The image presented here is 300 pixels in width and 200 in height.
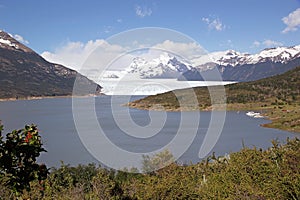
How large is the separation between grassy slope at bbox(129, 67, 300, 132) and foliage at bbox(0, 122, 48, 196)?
2473 inches

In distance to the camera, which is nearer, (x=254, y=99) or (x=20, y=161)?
(x=20, y=161)

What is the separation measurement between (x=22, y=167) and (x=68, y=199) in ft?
24.6

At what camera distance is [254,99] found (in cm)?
8769

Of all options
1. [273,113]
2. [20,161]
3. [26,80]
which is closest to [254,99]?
[273,113]

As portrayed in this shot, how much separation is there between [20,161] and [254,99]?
290 ft

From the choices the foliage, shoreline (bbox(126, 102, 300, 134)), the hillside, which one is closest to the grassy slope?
shoreline (bbox(126, 102, 300, 134))

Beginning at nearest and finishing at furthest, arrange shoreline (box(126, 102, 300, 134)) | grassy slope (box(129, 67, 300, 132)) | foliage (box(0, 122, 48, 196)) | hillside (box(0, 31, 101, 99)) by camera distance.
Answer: foliage (box(0, 122, 48, 196)), shoreline (box(126, 102, 300, 134)), grassy slope (box(129, 67, 300, 132)), hillside (box(0, 31, 101, 99))

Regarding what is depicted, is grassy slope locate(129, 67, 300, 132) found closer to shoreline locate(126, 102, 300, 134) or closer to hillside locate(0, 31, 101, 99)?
shoreline locate(126, 102, 300, 134)

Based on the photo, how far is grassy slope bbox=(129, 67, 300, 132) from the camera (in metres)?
74.6

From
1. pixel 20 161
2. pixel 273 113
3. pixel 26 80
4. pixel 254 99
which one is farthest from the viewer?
pixel 26 80

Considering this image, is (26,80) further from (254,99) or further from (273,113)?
(273,113)

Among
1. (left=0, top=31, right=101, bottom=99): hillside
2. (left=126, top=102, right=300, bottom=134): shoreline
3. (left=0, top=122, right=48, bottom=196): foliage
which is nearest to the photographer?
(left=0, top=122, right=48, bottom=196): foliage

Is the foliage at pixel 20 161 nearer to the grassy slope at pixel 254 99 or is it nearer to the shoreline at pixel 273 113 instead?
the shoreline at pixel 273 113

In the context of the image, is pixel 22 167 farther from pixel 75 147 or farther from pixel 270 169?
pixel 75 147
